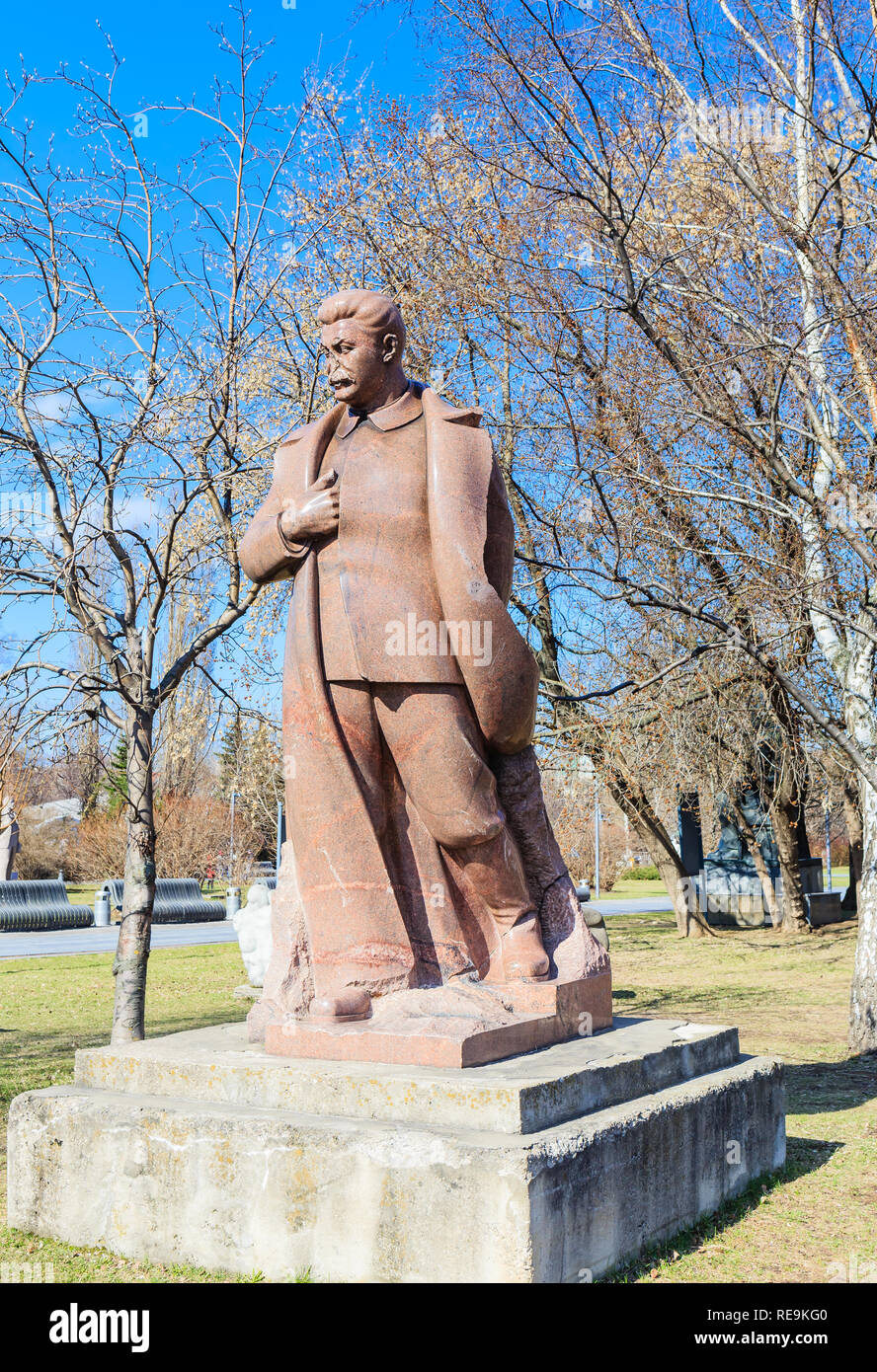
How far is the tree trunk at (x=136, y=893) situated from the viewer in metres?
8.02

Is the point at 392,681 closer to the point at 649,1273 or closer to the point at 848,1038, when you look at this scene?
the point at 649,1273

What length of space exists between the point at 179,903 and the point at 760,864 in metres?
11.5

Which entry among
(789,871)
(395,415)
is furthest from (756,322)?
(789,871)

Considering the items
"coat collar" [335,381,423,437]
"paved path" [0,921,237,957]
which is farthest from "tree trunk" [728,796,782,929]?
"coat collar" [335,381,423,437]

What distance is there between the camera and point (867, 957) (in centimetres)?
894

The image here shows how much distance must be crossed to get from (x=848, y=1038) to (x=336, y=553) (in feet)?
21.5

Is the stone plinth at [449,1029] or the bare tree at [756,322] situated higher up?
the bare tree at [756,322]

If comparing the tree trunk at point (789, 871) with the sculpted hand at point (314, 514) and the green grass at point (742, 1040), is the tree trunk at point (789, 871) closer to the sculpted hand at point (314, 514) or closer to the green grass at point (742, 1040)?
the green grass at point (742, 1040)

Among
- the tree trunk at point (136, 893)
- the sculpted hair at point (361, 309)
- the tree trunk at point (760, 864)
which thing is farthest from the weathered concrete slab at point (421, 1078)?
the tree trunk at point (760, 864)

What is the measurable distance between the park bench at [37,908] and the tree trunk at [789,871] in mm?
13097

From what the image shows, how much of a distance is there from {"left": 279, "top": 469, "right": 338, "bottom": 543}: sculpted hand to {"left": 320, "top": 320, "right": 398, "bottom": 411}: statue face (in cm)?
38

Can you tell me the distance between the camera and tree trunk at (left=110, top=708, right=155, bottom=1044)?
8016mm

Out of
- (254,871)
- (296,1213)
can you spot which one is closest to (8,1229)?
(296,1213)
